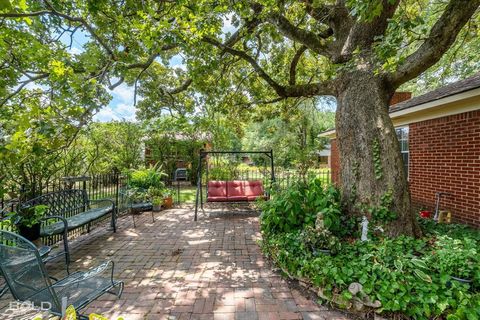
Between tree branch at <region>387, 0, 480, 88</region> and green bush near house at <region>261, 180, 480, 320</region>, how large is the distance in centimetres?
232

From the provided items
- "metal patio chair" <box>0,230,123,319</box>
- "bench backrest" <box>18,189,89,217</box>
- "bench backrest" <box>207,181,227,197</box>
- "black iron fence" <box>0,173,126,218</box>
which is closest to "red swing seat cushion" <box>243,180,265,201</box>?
"bench backrest" <box>207,181,227,197</box>

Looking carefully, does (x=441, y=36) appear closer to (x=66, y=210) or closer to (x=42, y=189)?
(x=66, y=210)

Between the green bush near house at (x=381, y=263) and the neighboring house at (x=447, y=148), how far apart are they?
1.46 m

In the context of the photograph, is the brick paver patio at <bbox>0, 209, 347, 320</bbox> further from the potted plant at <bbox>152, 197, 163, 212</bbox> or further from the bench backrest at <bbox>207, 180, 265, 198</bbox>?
the potted plant at <bbox>152, 197, 163, 212</bbox>

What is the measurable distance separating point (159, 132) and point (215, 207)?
6315mm

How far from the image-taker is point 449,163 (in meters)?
5.52

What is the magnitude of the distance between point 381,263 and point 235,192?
169 inches

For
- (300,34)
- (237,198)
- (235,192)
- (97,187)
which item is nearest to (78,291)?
(237,198)

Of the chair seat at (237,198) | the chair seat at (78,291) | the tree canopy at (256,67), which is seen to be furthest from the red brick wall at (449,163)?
the chair seat at (78,291)

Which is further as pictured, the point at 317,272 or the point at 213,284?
the point at 213,284

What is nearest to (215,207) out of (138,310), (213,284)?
(213,284)

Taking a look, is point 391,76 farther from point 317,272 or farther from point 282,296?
point 282,296

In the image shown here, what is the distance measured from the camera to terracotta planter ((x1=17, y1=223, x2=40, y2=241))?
11.4 ft

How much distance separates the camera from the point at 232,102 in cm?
809
